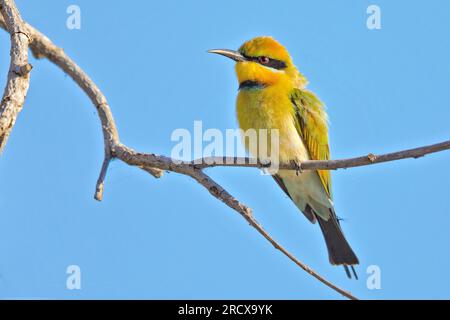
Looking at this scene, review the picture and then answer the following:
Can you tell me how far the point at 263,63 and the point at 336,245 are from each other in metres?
1.19

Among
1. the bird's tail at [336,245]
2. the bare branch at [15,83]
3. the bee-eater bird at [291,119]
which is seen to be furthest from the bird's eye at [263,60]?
the bare branch at [15,83]

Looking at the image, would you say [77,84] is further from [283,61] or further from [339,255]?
[339,255]

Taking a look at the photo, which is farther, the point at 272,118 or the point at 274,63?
the point at 274,63

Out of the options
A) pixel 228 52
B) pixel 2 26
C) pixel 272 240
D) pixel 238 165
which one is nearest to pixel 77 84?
pixel 2 26

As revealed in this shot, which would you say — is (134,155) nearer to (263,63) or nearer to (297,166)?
(297,166)

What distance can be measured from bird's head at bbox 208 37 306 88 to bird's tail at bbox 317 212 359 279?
34.6 inches

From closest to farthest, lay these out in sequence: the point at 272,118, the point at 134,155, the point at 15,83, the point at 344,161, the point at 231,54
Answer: the point at 344,161
the point at 15,83
the point at 134,155
the point at 272,118
the point at 231,54

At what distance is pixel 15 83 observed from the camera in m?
2.78

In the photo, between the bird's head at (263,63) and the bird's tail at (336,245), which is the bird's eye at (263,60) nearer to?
the bird's head at (263,63)

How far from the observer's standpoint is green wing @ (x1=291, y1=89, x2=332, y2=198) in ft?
12.9

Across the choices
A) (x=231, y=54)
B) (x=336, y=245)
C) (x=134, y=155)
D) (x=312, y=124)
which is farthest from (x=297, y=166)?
(x=231, y=54)

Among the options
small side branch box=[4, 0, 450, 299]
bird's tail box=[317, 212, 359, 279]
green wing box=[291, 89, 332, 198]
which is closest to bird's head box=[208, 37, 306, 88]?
green wing box=[291, 89, 332, 198]

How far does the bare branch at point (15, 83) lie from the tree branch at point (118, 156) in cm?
10

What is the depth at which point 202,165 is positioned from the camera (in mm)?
2865
